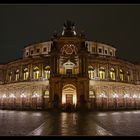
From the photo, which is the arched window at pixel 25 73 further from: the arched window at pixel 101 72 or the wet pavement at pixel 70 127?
the wet pavement at pixel 70 127

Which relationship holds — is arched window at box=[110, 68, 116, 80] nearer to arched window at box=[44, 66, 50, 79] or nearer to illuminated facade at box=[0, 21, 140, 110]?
illuminated facade at box=[0, 21, 140, 110]

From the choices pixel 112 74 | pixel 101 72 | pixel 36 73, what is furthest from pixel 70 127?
pixel 112 74

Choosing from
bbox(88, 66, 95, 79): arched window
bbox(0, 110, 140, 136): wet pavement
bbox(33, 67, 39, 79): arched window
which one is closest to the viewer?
bbox(0, 110, 140, 136): wet pavement

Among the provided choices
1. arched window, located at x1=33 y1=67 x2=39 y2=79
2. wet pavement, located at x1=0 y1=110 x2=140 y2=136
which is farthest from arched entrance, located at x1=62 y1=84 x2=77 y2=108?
wet pavement, located at x1=0 y1=110 x2=140 y2=136

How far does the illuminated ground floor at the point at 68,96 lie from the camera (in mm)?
44903

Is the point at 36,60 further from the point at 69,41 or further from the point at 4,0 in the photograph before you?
the point at 4,0

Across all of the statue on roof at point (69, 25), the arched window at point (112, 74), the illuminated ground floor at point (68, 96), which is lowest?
the illuminated ground floor at point (68, 96)

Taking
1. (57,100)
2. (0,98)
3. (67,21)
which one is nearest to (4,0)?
(57,100)

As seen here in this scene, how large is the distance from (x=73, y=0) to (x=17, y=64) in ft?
168

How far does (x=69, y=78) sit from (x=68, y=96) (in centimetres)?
430

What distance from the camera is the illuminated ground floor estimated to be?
147ft

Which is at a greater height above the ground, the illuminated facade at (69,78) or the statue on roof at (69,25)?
the statue on roof at (69,25)

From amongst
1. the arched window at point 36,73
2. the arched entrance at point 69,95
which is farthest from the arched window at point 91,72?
the arched window at point 36,73

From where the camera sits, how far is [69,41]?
48.9 m
